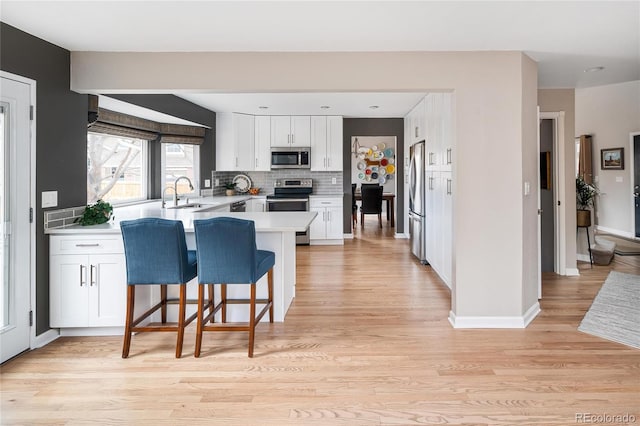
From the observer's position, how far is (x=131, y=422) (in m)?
1.95

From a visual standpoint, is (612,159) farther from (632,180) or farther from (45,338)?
(45,338)

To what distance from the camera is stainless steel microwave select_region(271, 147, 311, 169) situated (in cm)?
689

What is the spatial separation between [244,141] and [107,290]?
4.20m

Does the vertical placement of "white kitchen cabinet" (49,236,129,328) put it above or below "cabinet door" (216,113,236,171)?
below

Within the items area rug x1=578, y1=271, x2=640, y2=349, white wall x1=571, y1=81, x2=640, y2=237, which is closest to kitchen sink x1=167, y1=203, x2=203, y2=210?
area rug x1=578, y1=271, x2=640, y2=349

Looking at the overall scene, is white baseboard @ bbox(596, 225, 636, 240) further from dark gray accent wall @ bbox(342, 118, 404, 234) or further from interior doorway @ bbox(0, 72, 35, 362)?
interior doorway @ bbox(0, 72, 35, 362)

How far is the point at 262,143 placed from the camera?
6957mm

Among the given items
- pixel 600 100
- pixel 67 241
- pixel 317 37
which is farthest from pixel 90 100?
pixel 600 100

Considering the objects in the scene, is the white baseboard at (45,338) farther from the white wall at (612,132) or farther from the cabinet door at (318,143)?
the white wall at (612,132)

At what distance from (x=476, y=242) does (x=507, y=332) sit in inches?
28.2

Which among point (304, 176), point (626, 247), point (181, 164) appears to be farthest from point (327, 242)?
point (626, 247)

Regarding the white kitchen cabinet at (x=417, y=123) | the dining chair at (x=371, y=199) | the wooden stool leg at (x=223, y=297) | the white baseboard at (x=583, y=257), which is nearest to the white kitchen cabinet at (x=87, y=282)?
the wooden stool leg at (x=223, y=297)

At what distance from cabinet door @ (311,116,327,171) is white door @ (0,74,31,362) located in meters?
4.71

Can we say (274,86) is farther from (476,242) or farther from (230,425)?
(230,425)
